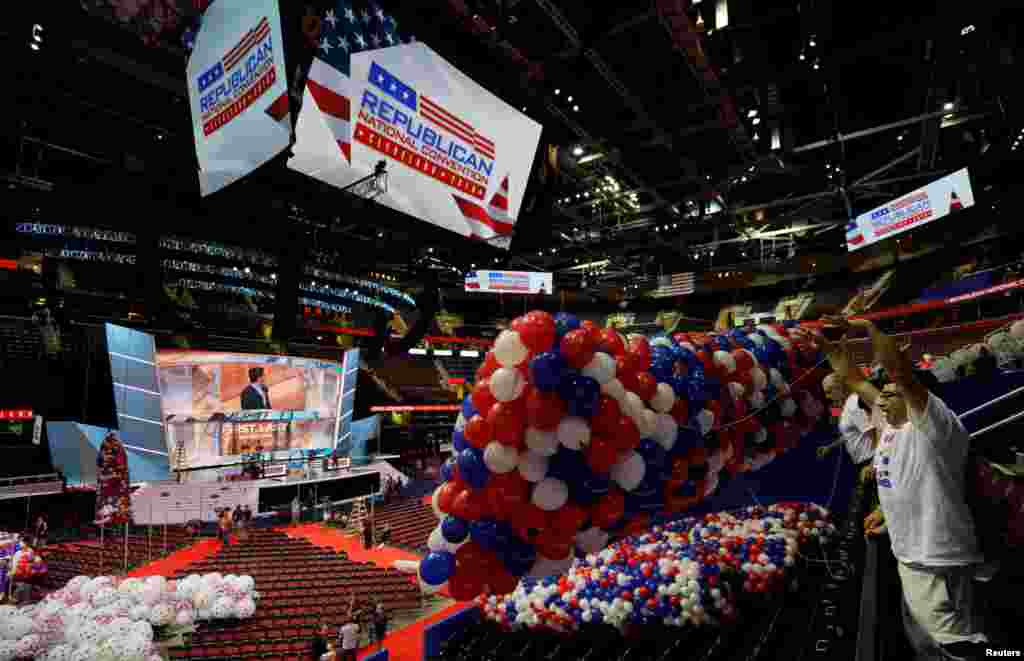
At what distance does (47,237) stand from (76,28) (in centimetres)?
493

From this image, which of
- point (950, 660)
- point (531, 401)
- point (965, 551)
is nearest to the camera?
point (950, 660)

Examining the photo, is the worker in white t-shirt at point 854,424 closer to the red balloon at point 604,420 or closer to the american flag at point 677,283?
the red balloon at point 604,420

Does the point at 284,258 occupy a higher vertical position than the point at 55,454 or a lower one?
higher

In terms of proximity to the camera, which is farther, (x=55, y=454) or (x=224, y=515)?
(x=55, y=454)

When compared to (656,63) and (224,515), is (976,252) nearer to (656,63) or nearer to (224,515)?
(656,63)

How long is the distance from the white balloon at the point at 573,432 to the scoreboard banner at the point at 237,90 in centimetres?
204

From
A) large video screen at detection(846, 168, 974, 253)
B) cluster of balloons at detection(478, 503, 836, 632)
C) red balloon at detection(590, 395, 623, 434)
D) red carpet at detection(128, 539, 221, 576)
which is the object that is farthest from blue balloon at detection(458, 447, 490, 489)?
large video screen at detection(846, 168, 974, 253)

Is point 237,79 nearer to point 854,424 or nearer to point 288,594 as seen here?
point 854,424

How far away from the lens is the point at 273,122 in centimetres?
264

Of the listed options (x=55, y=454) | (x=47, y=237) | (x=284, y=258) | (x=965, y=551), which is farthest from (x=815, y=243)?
(x=55, y=454)

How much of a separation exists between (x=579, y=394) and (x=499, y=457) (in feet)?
1.35

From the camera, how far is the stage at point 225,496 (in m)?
13.0

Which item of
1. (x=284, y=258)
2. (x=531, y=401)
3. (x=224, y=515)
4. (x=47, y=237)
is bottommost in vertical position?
(x=224, y=515)

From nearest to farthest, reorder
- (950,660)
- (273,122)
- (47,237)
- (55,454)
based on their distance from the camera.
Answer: (950,660), (273,122), (47,237), (55,454)
